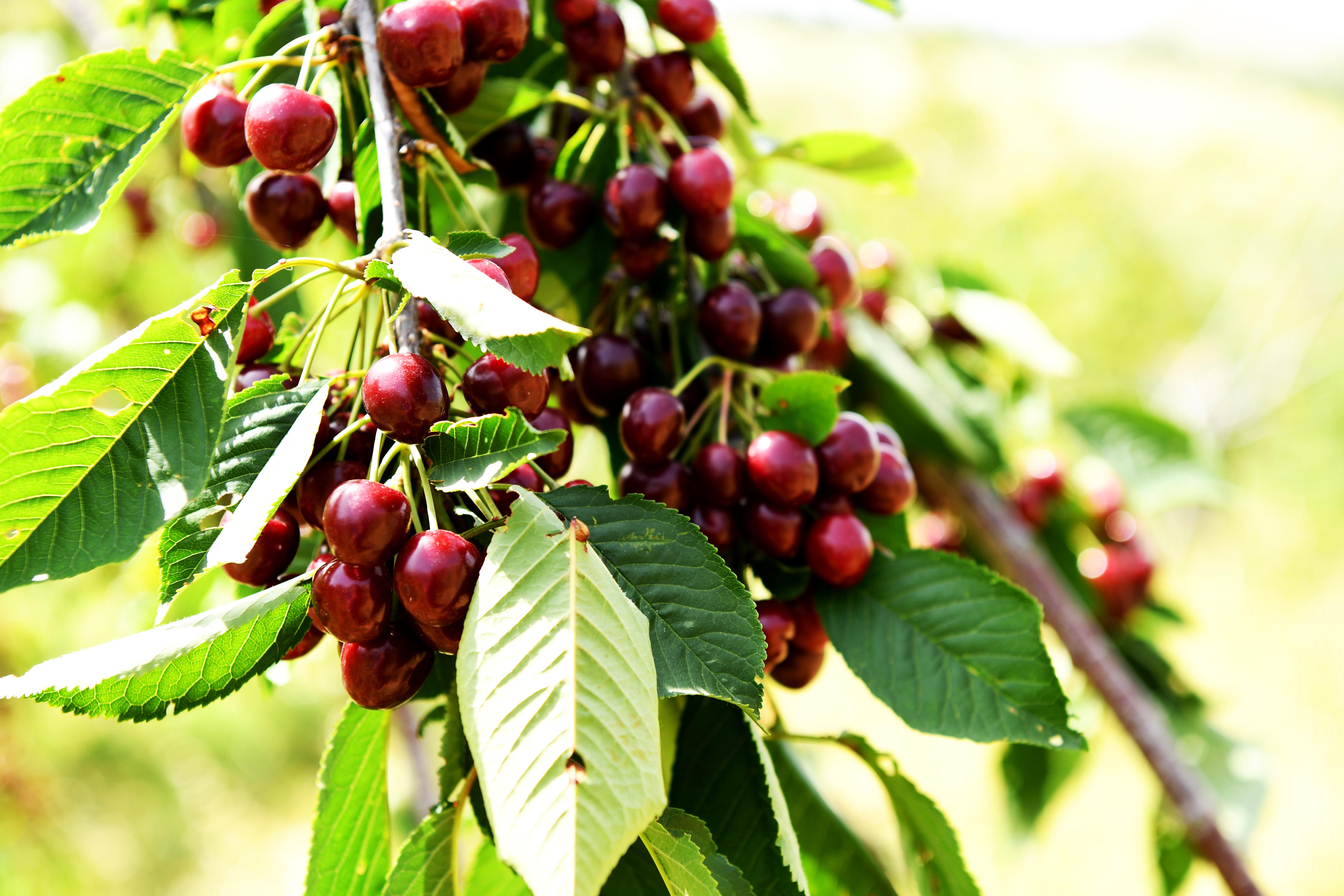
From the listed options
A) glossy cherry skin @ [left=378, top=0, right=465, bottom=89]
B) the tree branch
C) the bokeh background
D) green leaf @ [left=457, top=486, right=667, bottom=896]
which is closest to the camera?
green leaf @ [left=457, top=486, right=667, bottom=896]


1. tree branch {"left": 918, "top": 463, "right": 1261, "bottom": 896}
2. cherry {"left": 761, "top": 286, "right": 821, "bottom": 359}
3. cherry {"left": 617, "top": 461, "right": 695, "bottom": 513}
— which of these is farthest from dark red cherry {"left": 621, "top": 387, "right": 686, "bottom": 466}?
tree branch {"left": 918, "top": 463, "right": 1261, "bottom": 896}

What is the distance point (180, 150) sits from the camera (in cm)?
111

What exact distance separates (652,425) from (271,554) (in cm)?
18

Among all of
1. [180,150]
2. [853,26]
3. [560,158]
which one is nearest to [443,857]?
[560,158]

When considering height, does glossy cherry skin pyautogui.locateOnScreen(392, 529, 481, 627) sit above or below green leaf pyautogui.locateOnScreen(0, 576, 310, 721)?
above

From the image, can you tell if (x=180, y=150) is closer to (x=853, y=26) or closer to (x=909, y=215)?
(x=909, y=215)

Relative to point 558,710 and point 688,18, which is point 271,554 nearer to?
point 558,710

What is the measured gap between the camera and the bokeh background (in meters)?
1.37

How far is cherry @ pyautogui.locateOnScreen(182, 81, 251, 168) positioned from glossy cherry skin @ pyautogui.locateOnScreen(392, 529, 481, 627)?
254mm

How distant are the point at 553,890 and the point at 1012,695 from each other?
0.86 ft

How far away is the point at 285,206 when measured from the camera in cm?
45

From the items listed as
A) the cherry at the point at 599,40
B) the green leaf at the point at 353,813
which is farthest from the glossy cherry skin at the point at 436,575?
the cherry at the point at 599,40

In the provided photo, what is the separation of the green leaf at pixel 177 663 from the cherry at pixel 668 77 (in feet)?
1.19

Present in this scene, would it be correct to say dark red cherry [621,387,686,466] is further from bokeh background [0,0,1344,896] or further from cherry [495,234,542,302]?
bokeh background [0,0,1344,896]
